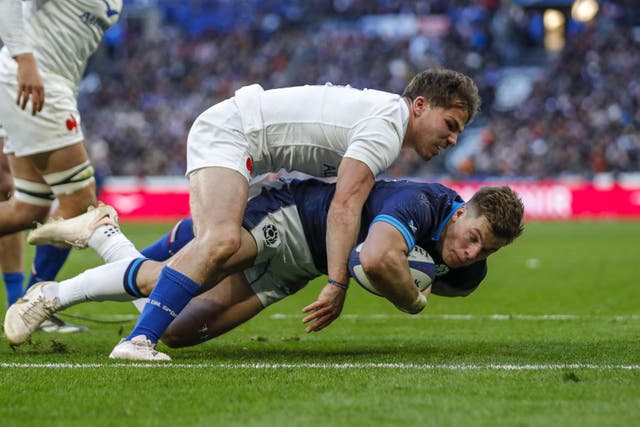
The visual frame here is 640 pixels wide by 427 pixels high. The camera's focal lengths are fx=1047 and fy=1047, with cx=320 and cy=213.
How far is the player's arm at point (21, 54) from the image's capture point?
579 centimetres

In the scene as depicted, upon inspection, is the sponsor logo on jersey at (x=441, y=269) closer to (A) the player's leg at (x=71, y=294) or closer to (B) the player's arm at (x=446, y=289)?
(B) the player's arm at (x=446, y=289)

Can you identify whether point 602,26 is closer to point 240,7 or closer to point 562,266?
point 240,7

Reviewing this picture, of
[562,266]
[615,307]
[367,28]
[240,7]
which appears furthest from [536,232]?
[240,7]

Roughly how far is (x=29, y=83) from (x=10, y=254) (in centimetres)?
170

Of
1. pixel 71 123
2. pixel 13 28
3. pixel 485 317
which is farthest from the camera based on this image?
pixel 485 317

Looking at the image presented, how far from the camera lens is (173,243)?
20.5 ft

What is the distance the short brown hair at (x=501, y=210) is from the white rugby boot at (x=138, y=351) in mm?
1667

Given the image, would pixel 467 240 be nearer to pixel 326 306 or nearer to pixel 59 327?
pixel 326 306

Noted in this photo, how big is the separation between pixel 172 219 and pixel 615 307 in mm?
19193

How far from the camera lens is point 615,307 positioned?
8.36 meters

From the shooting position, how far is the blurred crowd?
2944 centimetres

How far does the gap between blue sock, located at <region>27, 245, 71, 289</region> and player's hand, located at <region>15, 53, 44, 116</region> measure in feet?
3.62

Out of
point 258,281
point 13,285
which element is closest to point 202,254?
point 258,281

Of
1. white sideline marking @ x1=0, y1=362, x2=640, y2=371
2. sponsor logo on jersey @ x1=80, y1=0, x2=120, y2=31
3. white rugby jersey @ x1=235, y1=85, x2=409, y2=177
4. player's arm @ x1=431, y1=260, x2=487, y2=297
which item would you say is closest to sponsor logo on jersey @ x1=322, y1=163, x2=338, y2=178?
white rugby jersey @ x1=235, y1=85, x2=409, y2=177
